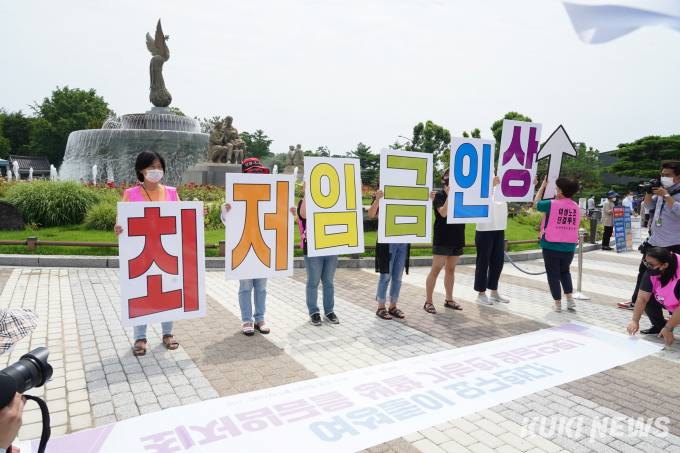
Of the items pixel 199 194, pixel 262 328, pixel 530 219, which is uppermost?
pixel 199 194

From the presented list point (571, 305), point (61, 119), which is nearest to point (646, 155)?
point (571, 305)

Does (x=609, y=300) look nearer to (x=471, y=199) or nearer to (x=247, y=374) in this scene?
(x=471, y=199)

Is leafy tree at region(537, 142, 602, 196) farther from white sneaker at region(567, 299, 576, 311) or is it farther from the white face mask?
the white face mask

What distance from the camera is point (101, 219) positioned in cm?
1281

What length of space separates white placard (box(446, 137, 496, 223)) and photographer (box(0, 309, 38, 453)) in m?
5.42

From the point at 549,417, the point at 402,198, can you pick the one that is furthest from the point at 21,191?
the point at 549,417

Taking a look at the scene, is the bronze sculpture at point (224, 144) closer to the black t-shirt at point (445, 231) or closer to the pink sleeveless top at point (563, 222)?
the black t-shirt at point (445, 231)

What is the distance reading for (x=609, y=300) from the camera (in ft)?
26.6

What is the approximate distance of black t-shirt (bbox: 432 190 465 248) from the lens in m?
6.64

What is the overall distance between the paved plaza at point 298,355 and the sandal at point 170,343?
0.08m

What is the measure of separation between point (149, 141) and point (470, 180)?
21201mm

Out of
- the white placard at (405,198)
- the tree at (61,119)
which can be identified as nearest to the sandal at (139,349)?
the white placard at (405,198)

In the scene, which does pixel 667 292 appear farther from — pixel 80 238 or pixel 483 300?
pixel 80 238

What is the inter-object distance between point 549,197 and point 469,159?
161 cm
